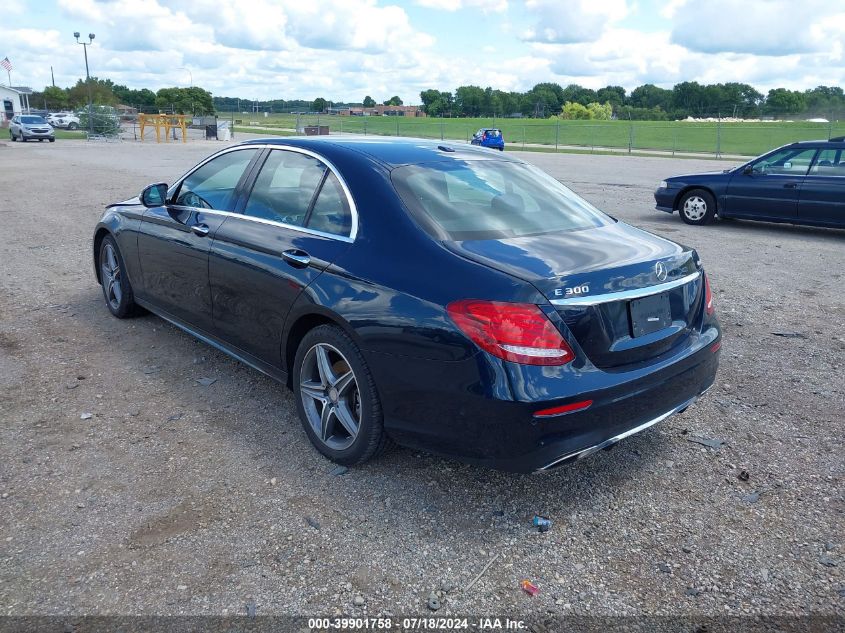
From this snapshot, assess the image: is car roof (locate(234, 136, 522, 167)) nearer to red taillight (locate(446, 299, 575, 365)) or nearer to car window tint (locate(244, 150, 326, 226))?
car window tint (locate(244, 150, 326, 226))

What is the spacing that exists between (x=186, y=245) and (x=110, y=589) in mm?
2604

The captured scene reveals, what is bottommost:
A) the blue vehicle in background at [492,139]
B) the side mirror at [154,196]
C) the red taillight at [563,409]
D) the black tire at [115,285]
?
the blue vehicle in background at [492,139]

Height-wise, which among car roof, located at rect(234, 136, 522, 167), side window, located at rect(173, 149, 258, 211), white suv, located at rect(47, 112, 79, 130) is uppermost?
car roof, located at rect(234, 136, 522, 167)

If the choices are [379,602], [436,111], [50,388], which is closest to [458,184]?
[379,602]

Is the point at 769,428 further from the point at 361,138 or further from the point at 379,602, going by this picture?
the point at 361,138

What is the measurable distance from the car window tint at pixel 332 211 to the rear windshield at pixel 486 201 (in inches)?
12.1

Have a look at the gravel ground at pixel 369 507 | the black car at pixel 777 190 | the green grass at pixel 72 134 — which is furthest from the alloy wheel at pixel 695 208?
the green grass at pixel 72 134

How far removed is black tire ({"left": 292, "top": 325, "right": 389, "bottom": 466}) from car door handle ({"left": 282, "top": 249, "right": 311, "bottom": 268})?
36 cm

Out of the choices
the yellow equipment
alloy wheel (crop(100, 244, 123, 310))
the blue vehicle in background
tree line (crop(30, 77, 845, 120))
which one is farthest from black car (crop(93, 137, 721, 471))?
tree line (crop(30, 77, 845, 120))

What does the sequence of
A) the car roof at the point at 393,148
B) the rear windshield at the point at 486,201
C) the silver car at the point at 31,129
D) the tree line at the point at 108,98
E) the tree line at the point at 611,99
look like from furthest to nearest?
the tree line at the point at 611,99 < the tree line at the point at 108,98 < the silver car at the point at 31,129 < the car roof at the point at 393,148 < the rear windshield at the point at 486,201

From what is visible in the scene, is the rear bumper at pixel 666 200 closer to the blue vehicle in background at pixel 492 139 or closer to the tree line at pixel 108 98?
the blue vehicle in background at pixel 492 139

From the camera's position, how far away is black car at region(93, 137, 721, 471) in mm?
3064

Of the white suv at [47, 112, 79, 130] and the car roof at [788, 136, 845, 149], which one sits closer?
the car roof at [788, 136, 845, 149]

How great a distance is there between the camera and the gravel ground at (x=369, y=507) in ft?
9.35
